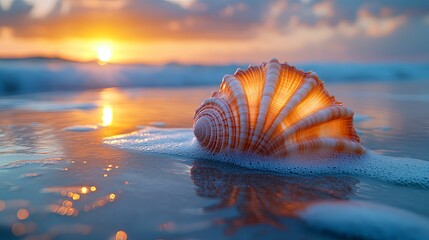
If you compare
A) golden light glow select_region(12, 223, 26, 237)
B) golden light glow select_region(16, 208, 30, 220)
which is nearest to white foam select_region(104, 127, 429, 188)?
golden light glow select_region(16, 208, 30, 220)

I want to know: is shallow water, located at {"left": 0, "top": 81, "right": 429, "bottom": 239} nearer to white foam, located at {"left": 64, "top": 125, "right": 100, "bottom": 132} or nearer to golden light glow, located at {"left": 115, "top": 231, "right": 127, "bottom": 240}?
golden light glow, located at {"left": 115, "top": 231, "right": 127, "bottom": 240}

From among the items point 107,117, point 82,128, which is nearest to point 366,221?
point 82,128

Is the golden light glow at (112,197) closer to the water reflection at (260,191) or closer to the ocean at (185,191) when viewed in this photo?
the ocean at (185,191)

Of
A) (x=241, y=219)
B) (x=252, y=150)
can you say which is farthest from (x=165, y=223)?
(x=252, y=150)

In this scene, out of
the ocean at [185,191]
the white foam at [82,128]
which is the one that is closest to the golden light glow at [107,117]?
the white foam at [82,128]

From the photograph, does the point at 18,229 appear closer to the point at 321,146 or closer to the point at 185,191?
the point at 185,191

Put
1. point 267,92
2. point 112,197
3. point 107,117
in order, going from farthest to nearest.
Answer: point 107,117 → point 267,92 → point 112,197

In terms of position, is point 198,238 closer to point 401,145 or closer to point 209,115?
point 209,115
